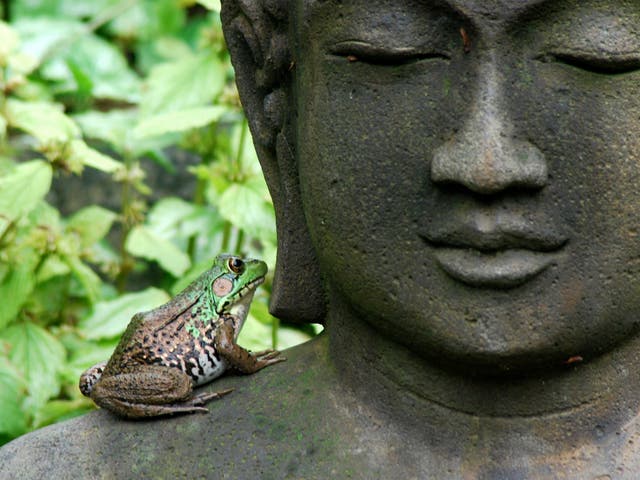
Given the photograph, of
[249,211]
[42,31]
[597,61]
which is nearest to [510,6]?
[597,61]

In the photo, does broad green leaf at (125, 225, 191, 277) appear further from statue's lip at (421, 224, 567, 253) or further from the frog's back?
statue's lip at (421, 224, 567, 253)

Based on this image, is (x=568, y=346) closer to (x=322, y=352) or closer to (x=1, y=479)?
(x=322, y=352)

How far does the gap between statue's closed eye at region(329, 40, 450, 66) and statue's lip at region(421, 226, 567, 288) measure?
262mm

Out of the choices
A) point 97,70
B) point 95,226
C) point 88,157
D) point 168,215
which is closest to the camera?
point 88,157

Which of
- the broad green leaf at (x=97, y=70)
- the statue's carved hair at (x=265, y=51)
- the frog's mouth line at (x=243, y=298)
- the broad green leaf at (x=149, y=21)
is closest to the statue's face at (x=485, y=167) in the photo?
the statue's carved hair at (x=265, y=51)

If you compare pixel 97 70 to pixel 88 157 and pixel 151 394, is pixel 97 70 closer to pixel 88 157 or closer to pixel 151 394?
pixel 88 157

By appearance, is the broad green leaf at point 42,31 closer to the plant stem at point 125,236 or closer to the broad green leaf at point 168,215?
the plant stem at point 125,236

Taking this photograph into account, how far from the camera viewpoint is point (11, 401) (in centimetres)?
323

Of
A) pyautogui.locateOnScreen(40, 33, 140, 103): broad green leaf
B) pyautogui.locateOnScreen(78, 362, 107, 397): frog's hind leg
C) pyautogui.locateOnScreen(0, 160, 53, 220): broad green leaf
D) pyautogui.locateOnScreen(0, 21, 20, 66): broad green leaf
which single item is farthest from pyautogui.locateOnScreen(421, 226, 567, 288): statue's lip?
pyautogui.locateOnScreen(40, 33, 140, 103): broad green leaf

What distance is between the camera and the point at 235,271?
2.66 metres

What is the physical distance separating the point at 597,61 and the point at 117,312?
5.94 ft

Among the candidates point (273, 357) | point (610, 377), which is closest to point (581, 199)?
point (610, 377)

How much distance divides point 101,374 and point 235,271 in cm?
34

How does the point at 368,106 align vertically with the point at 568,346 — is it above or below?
above
